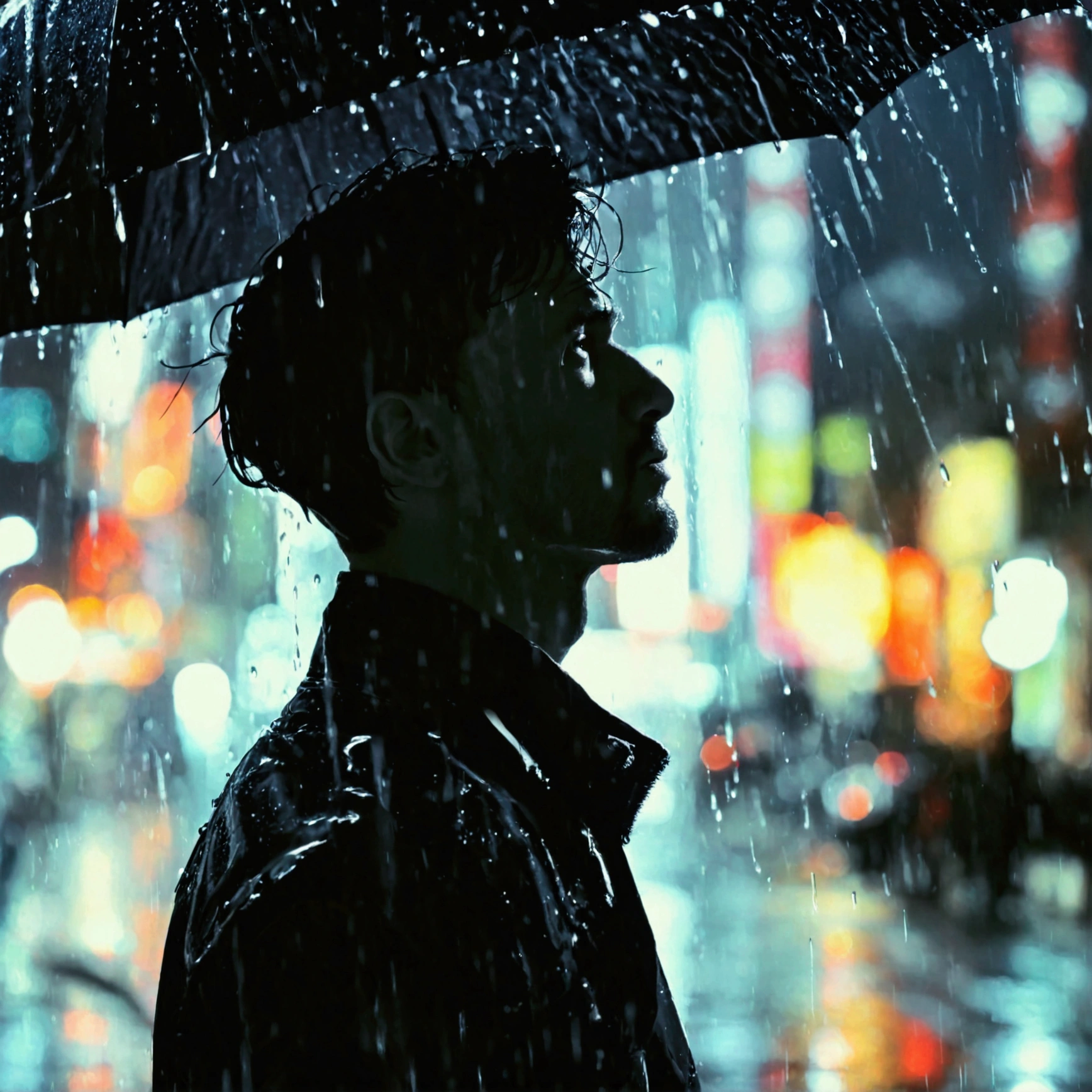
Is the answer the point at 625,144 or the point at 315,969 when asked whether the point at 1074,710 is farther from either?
the point at 315,969

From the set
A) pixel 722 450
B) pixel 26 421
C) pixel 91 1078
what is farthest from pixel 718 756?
pixel 91 1078

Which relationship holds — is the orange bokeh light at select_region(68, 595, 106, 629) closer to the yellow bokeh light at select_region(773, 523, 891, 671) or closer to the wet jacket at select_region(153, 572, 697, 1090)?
the yellow bokeh light at select_region(773, 523, 891, 671)

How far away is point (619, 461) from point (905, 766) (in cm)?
1723

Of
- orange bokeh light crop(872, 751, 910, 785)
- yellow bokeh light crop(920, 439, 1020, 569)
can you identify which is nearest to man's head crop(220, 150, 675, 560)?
orange bokeh light crop(872, 751, 910, 785)

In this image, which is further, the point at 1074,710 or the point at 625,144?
the point at 1074,710

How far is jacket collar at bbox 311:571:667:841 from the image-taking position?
168 centimetres

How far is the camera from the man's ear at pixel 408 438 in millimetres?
1879

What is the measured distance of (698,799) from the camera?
31172 mm

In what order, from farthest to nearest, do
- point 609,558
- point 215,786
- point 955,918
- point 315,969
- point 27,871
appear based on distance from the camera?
point 215,786 → point 27,871 → point 955,918 → point 609,558 → point 315,969

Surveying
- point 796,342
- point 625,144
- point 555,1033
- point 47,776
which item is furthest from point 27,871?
point 796,342

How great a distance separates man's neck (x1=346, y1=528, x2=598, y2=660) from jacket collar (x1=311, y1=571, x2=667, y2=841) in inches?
2.0

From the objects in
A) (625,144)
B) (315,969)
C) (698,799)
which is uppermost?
(625,144)

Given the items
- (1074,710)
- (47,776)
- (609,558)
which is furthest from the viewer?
(47,776)

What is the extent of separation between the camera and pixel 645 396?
199 cm
